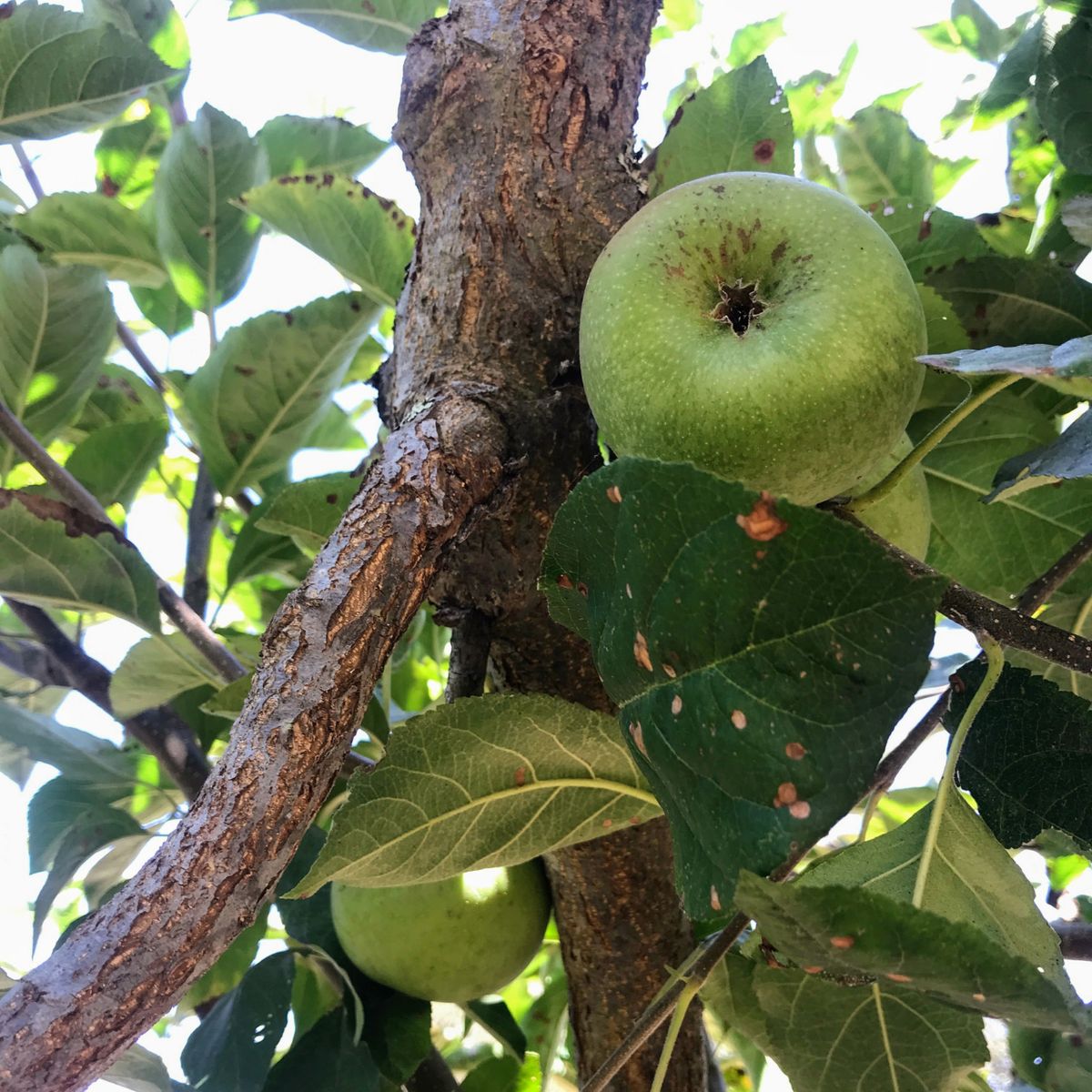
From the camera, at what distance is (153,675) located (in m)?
1.00

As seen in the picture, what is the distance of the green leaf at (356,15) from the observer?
1.13m

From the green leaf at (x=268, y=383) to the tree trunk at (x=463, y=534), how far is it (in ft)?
0.84

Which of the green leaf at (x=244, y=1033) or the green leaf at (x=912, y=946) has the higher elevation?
the green leaf at (x=912, y=946)

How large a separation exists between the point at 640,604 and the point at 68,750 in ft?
3.10

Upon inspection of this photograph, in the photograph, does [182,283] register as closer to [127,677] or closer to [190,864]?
[127,677]

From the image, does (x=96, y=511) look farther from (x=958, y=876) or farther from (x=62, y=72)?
(x=958, y=876)

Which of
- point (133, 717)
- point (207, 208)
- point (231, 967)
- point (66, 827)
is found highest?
point (207, 208)

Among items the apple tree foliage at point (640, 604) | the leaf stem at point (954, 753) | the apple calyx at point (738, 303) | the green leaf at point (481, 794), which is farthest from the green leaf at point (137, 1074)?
the apple calyx at point (738, 303)

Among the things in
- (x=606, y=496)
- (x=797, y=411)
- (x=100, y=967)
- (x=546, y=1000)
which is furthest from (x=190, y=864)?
(x=546, y=1000)

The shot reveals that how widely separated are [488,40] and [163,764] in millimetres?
793

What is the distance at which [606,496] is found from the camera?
0.50 m

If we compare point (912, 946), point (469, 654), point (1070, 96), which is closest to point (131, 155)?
Answer: point (469, 654)

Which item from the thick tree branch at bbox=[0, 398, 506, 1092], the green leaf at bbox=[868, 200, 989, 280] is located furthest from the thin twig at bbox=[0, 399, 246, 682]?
the green leaf at bbox=[868, 200, 989, 280]

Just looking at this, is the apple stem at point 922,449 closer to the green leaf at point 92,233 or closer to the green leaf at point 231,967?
the green leaf at point 231,967
